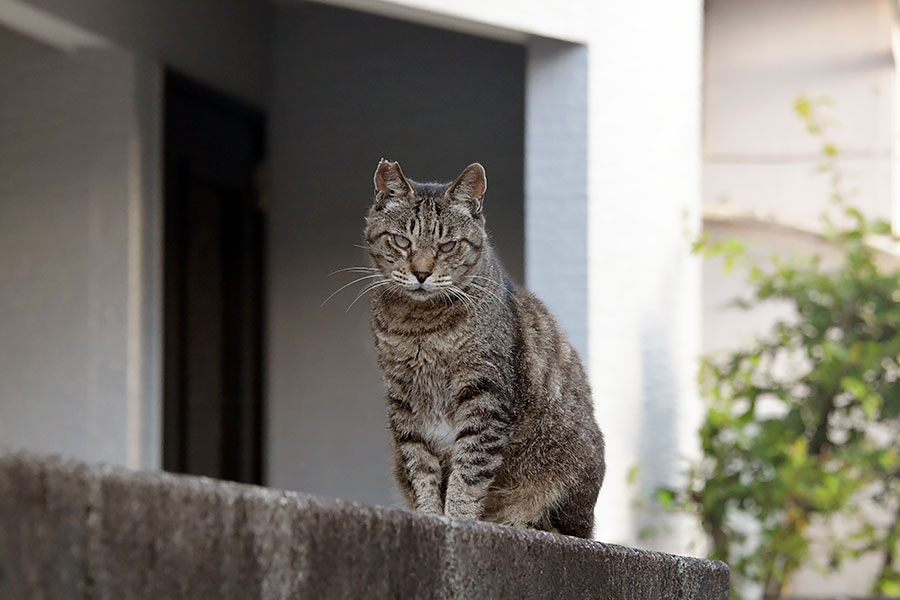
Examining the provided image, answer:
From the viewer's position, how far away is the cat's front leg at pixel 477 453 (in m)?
2.33

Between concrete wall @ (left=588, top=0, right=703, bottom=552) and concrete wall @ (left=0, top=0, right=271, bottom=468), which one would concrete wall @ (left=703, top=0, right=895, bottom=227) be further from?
concrete wall @ (left=0, top=0, right=271, bottom=468)

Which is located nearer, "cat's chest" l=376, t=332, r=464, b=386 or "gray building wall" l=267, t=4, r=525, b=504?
"cat's chest" l=376, t=332, r=464, b=386

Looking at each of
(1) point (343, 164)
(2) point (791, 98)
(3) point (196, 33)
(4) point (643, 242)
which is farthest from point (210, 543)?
(2) point (791, 98)

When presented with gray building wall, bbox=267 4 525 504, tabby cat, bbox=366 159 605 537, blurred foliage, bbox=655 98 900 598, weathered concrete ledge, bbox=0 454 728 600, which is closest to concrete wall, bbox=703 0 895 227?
blurred foliage, bbox=655 98 900 598

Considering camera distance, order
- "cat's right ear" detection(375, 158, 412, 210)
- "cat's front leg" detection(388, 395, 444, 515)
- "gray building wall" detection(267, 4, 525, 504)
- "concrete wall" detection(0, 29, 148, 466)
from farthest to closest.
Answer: "gray building wall" detection(267, 4, 525, 504) → "concrete wall" detection(0, 29, 148, 466) → "cat's front leg" detection(388, 395, 444, 515) → "cat's right ear" detection(375, 158, 412, 210)

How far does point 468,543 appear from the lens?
1.52 m

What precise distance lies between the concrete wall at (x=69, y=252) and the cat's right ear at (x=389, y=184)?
7.10 ft

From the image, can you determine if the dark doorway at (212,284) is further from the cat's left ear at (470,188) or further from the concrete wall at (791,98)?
the concrete wall at (791,98)

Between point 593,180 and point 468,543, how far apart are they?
108 inches

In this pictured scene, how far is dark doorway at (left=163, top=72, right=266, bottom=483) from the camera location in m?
4.76

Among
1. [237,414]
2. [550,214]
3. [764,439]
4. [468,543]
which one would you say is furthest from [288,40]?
[468,543]

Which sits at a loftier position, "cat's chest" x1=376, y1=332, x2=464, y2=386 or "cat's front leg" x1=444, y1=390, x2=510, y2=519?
"cat's chest" x1=376, y1=332, x2=464, y2=386

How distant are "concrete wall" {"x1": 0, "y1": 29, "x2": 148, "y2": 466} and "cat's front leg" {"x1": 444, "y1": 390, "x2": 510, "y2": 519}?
2176mm

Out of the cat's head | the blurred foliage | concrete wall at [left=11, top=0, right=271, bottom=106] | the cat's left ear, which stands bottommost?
the blurred foliage
